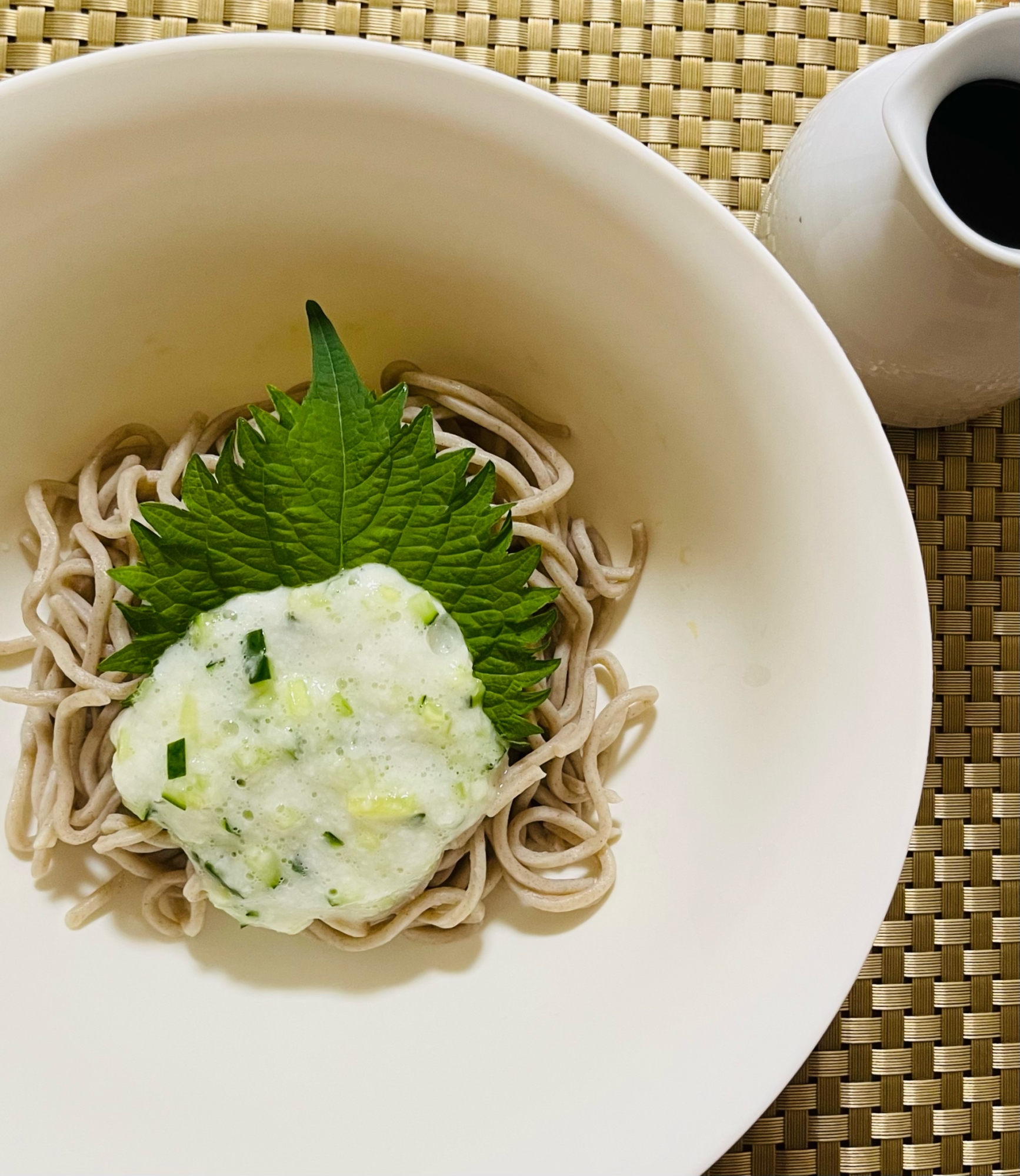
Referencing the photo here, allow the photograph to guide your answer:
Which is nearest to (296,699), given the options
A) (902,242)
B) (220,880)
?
(220,880)

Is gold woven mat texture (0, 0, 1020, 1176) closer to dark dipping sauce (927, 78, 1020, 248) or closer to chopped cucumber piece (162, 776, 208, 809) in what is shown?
dark dipping sauce (927, 78, 1020, 248)

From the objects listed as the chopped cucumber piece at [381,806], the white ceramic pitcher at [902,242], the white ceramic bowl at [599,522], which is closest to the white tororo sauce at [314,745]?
the chopped cucumber piece at [381,806]

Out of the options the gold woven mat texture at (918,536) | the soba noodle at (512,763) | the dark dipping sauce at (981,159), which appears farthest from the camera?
the gold woven mat texture at (918,536)

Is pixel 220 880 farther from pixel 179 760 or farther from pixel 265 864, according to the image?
pixel 179 760

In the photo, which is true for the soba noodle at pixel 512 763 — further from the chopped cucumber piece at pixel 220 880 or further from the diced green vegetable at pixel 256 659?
the diced green vegetable at pixel 256 659

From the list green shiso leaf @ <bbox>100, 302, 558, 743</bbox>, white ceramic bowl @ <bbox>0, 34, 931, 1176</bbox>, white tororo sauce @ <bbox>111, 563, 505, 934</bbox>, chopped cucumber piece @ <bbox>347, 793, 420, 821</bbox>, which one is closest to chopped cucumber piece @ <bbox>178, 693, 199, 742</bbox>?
white tororo sauce @ <bbox>111, 563, 505, 934</bbox>

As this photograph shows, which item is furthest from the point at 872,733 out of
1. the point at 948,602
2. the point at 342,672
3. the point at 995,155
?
the point at 995,155

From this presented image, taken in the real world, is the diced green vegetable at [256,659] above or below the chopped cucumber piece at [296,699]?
above
